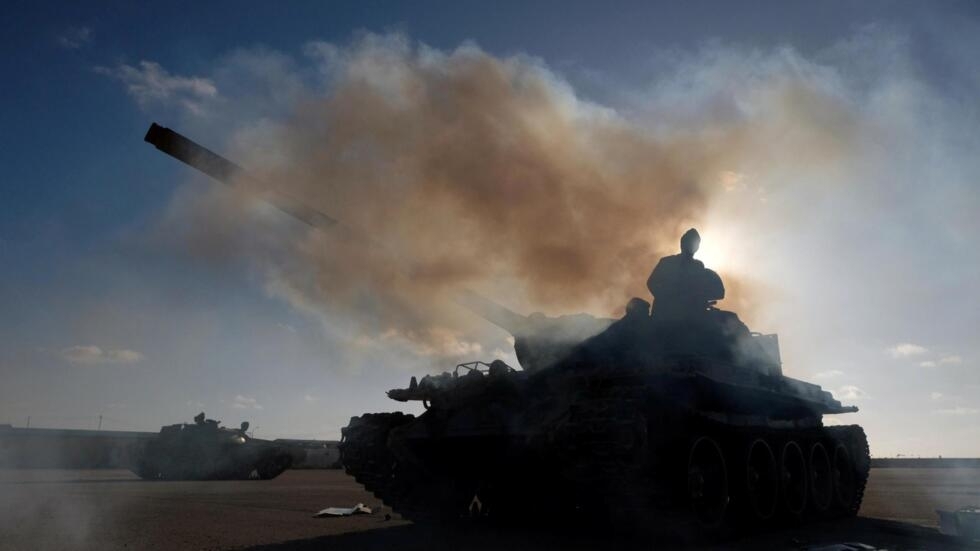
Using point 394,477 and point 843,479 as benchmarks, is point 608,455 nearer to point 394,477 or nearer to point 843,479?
point 394,477

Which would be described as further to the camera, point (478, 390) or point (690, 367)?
point (478, 390)

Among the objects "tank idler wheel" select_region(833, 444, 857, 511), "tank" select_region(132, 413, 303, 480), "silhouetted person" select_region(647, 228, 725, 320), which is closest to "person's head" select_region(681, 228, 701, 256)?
"silhouetted person" select_region(647, 228, 725, 320)

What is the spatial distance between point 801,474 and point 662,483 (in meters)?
4.92

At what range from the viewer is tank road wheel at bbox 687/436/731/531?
30.8 feet

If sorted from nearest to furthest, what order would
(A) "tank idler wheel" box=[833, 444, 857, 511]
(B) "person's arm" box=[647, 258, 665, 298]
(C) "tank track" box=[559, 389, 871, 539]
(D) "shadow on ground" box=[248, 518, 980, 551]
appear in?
(C) "tank track" box=[559, 389, 871, 539] → (D) "shadow on ground" box=[248, 518, 980, 551] → (B) "person's arm" box=[647, 258, 665, 298] → (A) "tank idler wheel" box=[833, 444, 857, 511]

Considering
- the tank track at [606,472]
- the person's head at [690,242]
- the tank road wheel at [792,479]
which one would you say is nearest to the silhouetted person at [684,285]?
the person's head at [690,242]

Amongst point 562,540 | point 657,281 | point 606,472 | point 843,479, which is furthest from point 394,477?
point 843,479

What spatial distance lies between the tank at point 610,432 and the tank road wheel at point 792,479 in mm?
35

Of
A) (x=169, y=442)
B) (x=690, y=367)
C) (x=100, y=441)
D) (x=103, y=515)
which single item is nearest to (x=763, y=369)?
(x=690, y=367)

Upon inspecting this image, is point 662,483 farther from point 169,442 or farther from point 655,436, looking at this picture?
point 169,442

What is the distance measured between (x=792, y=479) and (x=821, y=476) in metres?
1.71

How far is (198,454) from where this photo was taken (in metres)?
27.6

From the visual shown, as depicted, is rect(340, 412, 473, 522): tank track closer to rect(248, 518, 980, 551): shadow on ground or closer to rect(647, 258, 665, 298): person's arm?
rect(248, 518, 980, 551): shadow on ground

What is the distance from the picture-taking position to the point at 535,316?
37.9ft
